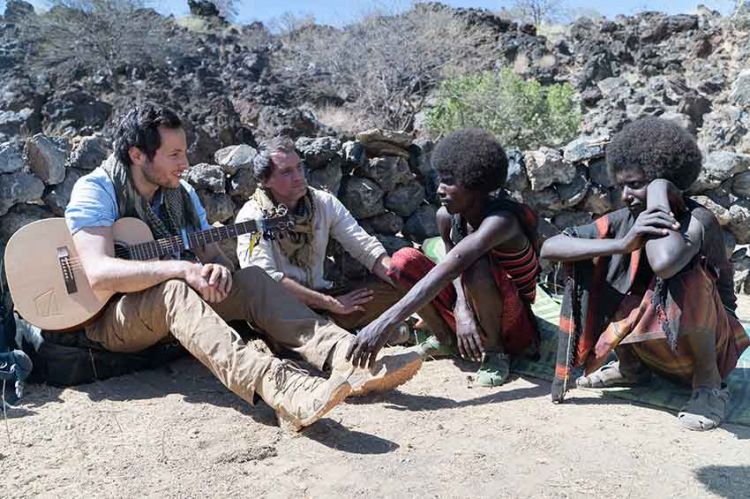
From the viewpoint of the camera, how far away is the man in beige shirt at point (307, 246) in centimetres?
383

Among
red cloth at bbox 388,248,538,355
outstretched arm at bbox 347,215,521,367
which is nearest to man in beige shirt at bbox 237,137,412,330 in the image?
red cloth at bbox 388,248,538,355

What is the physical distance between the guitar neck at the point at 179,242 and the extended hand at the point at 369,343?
1.03m

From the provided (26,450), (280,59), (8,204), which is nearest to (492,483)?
(26,450)

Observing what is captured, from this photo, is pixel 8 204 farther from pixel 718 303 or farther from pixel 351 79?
pixel 351 79

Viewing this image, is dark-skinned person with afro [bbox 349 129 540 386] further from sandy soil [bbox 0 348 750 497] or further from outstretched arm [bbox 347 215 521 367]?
sandy soil [bbox 0 348 750 497]

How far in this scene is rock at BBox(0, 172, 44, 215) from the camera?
411cm

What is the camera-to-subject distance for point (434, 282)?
312cm

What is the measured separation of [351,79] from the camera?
1867 cm

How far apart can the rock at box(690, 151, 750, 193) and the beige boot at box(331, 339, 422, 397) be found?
12.0 ft

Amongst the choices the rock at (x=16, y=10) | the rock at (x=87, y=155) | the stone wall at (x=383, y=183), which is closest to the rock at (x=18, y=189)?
the stone wall at (x=383, y=183)

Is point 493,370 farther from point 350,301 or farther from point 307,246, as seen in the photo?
point 307,246

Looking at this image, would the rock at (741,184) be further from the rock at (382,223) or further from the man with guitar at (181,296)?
the man with guitar at (181,296)

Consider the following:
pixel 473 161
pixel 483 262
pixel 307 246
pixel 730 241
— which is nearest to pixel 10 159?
pixel 307 246

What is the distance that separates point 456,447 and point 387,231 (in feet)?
8.62
